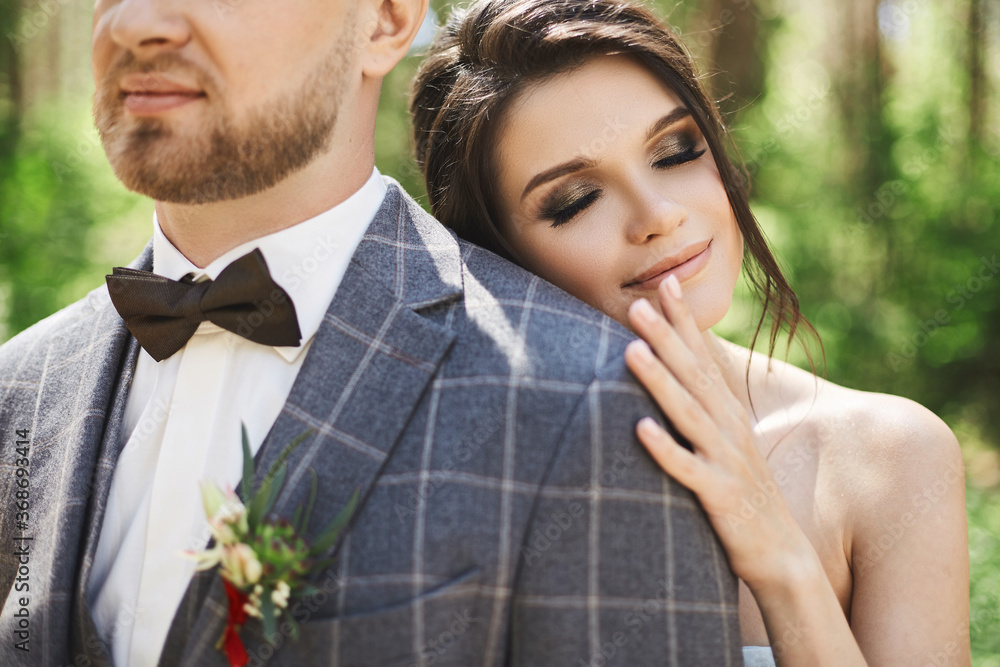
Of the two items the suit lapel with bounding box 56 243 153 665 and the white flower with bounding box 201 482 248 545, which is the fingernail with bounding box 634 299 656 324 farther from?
the suit lapel with bounding box 56 243 153 665

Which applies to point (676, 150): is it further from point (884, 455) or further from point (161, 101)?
point (161, 101)

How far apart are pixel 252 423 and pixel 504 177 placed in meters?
0.93

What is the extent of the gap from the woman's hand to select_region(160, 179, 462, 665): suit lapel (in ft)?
1.29

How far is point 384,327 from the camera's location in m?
1.61

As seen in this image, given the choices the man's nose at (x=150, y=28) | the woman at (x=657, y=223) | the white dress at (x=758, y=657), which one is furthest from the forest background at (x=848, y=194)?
the man's nose at (x=150, y=28)

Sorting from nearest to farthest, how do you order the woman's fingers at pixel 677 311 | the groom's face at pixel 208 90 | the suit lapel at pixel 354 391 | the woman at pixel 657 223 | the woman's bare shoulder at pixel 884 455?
the suit lapel at pixel 354 391 → the groom's face at pixel 208 90 → the woman's fingers at pixel 677 311 → the woman at pixel 657 223 → the woman's bare shoulder at pixel 884 455

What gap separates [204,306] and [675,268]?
1.08 m

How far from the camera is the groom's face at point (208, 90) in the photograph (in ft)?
5.19

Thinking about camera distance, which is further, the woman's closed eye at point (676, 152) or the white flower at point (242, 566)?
the woman's closed eye at point (676, 152)

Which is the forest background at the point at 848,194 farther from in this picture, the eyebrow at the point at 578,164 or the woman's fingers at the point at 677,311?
the woman's fingers at the point at 677,311

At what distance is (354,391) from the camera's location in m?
→ 1.55

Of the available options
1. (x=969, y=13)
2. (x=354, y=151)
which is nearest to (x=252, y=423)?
(x=354, y=151)

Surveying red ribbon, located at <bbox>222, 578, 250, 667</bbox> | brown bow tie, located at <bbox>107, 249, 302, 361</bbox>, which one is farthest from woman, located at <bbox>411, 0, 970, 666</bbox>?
red ribbon, located at <bbox>222, 578, 250, 667</bbox>

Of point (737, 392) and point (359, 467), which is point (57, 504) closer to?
point (359, 467)
